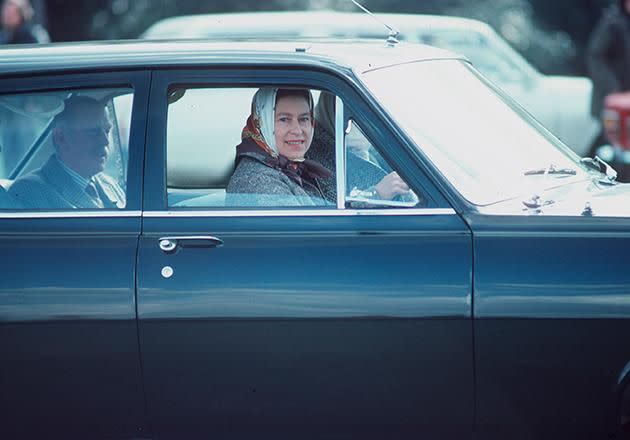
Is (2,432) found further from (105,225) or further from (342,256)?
(342,256)

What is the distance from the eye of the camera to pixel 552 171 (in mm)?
4312

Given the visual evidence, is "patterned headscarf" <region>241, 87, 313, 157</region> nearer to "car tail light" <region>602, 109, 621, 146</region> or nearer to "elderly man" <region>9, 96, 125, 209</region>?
"elderly man" <region>9, 96, 125, 209</region>

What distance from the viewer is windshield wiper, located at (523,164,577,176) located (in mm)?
4219

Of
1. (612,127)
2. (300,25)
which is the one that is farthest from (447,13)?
(612,127)

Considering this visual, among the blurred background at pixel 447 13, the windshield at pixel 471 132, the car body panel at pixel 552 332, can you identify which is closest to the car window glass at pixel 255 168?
the windshield at pixel 471 132

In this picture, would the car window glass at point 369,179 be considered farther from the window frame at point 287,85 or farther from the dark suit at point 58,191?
the dark suit at point 58,191

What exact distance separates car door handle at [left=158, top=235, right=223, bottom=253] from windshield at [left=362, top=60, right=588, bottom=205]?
732mm

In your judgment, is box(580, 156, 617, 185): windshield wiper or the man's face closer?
the man's face

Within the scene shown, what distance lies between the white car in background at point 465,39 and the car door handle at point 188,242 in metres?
7.19

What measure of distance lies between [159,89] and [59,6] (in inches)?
601

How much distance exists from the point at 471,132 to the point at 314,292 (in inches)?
36.0

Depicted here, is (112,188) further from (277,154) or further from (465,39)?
(465,39)

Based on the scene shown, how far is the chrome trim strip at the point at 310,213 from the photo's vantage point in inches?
148

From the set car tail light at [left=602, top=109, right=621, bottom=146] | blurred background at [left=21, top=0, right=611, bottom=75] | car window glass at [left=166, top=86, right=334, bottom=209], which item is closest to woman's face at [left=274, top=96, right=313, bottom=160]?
car window glass at [left=166, top=86, right=334, bottom=209]
